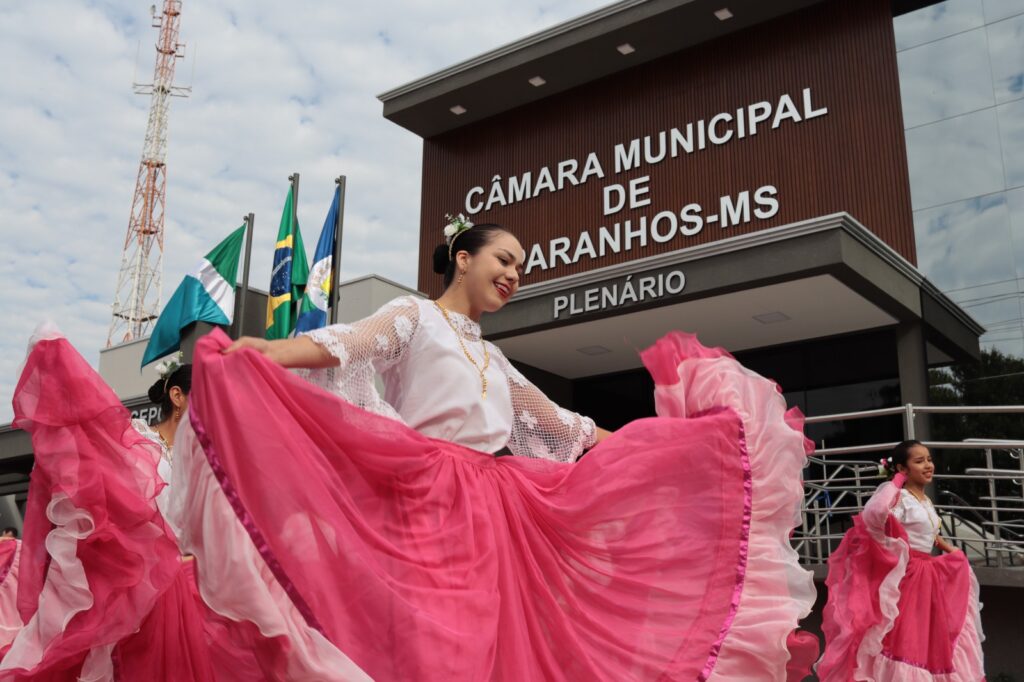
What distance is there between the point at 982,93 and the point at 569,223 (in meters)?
5.16

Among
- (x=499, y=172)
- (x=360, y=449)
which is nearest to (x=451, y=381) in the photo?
(x=360, y=449)

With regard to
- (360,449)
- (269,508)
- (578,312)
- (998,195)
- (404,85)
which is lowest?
(269,508)

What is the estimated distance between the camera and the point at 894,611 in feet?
18.6

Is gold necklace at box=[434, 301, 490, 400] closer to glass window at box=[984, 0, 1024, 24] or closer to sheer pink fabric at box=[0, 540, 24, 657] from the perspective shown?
sheer pink fabric at box=[0, 540, 24, 657]

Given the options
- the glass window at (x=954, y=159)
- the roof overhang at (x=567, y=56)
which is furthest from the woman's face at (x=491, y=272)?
the roof overhang at (x=567, y=56)

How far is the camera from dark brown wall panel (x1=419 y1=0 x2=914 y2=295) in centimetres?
1123

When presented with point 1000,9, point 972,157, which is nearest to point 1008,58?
point 1000,9

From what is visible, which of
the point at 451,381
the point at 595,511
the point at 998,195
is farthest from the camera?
the point at 998,195

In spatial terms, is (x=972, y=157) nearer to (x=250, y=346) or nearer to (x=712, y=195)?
(x=712, y=195)

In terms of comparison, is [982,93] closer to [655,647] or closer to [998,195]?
[998,195]

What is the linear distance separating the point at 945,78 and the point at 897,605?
766 centimetres

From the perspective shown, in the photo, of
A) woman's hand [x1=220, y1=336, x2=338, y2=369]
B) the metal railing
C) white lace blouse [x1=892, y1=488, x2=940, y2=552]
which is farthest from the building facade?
woman's hand [x1=220, y1=336, x2=338, y2=369]

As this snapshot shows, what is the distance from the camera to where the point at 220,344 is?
7.71 ft

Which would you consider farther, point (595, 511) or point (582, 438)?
point (582, 438)
